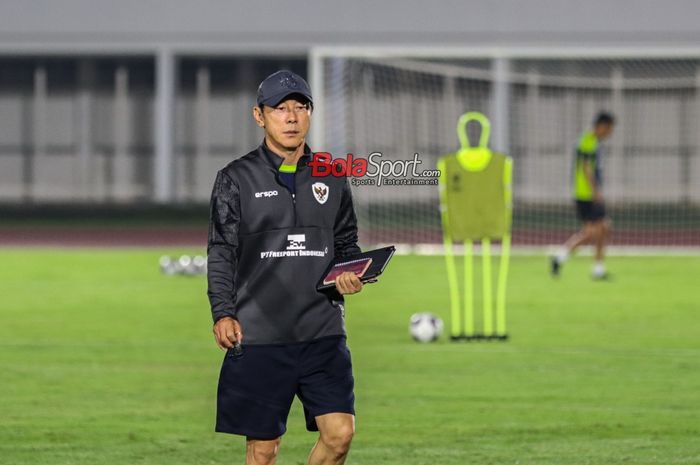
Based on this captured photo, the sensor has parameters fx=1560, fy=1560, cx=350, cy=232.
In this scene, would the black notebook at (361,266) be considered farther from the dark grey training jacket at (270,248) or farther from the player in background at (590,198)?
the player in background at (590,198)

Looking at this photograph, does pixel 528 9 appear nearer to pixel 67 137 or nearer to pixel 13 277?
pixel 67 137

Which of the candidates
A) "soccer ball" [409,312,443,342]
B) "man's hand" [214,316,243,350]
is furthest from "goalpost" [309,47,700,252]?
"man's hand" [214,316,243,350]

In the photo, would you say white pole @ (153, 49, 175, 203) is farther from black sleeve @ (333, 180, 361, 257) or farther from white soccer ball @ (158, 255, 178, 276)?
black sleeve @ (333, 180, 361, 257)

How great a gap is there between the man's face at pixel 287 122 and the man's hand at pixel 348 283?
584mm

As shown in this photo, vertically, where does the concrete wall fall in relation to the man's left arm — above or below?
above

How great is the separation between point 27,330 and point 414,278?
807 cm

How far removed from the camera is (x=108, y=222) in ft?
121

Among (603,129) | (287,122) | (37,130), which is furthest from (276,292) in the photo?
(37,130)

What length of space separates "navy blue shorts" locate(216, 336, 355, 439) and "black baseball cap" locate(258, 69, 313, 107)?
3.25 feet

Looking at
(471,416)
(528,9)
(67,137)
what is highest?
(528,9)

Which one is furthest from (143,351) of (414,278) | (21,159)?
(21,159)

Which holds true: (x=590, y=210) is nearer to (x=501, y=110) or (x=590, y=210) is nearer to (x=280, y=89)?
(x=280, y=89)

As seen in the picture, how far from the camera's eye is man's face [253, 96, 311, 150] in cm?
627

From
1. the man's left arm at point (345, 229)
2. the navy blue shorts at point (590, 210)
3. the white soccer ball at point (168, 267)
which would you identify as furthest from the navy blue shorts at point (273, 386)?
the white soccer ball at point (168, 267)
